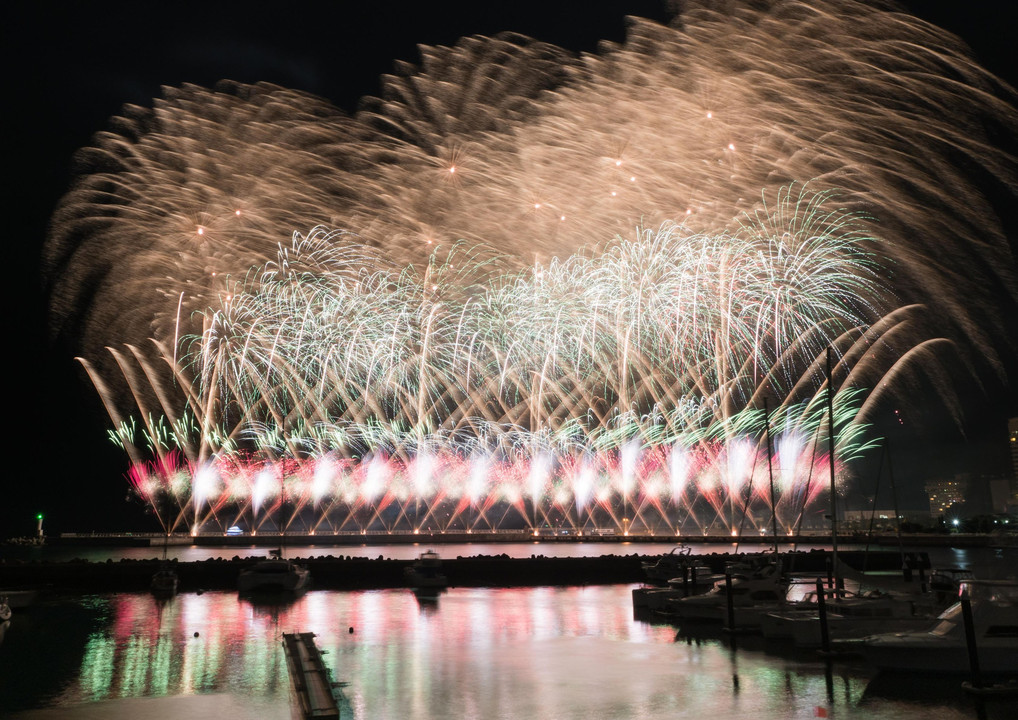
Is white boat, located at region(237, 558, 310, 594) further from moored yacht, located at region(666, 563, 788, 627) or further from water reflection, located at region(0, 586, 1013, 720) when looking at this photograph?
moored yacht, located at region(666, 563, 788, 627)

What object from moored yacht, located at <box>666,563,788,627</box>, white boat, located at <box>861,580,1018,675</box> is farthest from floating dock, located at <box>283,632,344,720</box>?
moored yacht, located at <box>666,563,788,627</box>

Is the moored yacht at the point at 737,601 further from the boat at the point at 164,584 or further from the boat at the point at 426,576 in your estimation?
the boat at the point at 164,584

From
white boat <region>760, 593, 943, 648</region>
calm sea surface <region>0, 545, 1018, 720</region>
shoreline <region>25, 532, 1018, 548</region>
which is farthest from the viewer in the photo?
shoreline <region>25, 532, 1018, 548</region>

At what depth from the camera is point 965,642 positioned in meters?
19.1

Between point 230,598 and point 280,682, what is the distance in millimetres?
21334

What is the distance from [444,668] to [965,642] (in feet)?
36.6

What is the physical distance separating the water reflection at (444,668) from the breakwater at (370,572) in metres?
11.6

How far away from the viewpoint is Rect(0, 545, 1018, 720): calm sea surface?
1697cm

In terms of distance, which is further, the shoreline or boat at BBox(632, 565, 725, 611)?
the shoreline

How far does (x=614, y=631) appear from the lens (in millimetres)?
27391

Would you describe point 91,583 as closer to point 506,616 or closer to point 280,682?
point 506,616

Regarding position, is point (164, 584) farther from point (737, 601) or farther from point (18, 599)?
point (737, 601)

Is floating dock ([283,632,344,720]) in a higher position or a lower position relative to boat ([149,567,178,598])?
lower

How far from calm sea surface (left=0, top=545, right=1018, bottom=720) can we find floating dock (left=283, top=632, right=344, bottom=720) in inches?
19.0
